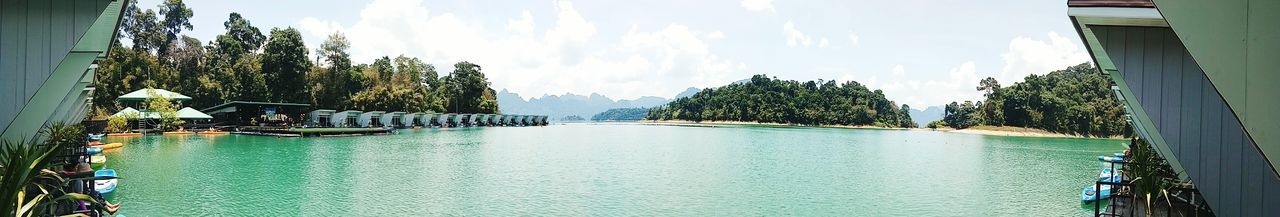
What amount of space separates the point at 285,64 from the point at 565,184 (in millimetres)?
38042

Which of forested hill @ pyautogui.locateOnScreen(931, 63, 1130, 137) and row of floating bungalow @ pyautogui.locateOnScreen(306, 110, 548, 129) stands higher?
forested hill @ pyautogui.locateOnScreen(931, 63, 1130, 137)

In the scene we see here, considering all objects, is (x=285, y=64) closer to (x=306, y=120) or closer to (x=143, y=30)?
(x=306, y=120)

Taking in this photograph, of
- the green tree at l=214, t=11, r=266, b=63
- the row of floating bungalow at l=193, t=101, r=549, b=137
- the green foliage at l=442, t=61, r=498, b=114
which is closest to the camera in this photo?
the row of floating bungalow at l=193, t=101, r=549, b=137

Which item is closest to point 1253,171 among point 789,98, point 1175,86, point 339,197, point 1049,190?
point 1175,86

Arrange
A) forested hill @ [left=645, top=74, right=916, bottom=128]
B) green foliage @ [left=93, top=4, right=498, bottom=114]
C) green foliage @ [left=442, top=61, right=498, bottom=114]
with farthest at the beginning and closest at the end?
forested hill @ [left=645, top=74, right=916, bottom=128]
green foliage @ [left=442, top=61, right=498, bottom=114]
green foliage @ [left=93, top=4, right=498, bottom=114]

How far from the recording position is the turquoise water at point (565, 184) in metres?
12.7

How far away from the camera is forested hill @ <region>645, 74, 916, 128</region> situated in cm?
8569

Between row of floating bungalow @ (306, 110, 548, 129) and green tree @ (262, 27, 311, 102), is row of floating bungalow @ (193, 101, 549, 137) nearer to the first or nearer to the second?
row of floating bungalow @ (306, 110, 548, 129)

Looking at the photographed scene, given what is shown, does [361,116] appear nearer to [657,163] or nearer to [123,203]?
[657,163]

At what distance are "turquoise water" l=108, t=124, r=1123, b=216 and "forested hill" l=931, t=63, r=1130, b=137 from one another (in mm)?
40044

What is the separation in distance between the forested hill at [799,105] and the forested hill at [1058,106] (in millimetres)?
15992

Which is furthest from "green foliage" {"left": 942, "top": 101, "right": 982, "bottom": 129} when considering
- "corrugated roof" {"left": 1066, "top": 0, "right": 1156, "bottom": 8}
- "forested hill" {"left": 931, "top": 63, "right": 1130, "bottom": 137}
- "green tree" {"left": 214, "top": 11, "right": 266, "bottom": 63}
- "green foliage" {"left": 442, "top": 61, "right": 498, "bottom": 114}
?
"corrugated roof" {"left": 1066, "top": 0, "right": 1156, "bottom": 8}

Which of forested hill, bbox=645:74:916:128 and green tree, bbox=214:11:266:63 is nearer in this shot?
green tree, bbox=214:11:266:63

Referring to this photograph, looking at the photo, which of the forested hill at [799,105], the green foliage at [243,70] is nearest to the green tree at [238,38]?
the green foliage at [243,70]
